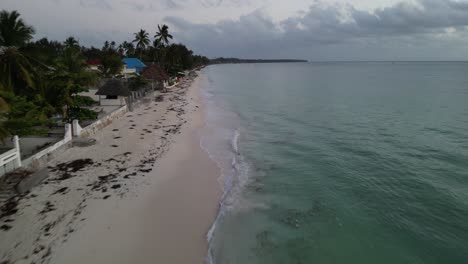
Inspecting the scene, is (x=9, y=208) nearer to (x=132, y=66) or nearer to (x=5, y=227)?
(x=5, y=227)

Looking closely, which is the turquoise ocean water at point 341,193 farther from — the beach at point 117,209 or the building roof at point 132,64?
the building roof at point 132,64

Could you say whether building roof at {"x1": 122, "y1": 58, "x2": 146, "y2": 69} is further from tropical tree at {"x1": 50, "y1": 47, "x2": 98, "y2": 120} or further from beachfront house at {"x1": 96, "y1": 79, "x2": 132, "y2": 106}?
tropical tree at {"x1": 50, "y1": 47, "x2": 98, "y2": 120}

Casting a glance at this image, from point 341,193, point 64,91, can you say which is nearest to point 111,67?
point 64,91

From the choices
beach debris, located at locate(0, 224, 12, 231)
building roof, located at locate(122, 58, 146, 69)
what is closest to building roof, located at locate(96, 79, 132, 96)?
beach debris, located at locate(0, 224, 12, 231)

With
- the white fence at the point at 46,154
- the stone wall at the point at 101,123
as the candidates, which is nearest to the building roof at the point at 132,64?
the stone wall at the point at 101,123

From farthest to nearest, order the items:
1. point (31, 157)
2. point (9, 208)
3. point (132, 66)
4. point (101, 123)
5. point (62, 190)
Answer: point (132, 66) → point (101, 123) → point (31, 157) → point (62, 190) → point (9, 208)

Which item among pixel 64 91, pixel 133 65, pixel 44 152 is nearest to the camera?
pixel 44 152

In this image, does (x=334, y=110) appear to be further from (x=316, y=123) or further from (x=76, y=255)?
(x=76, y=255)
